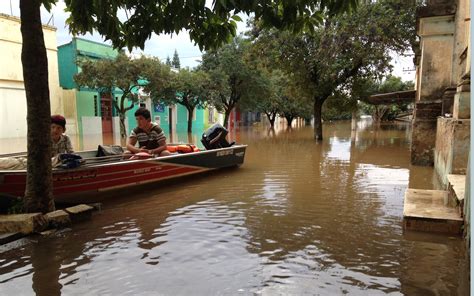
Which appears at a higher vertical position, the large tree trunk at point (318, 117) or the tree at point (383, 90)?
the tree at point (383, 90)

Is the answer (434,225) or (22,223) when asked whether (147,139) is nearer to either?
(22,223)

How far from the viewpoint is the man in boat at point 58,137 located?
6.19 meters

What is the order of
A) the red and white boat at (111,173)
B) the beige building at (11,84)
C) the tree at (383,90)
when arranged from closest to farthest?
the red and white boat at (111,173), the tree at (383,90), the beige building at (11,84)

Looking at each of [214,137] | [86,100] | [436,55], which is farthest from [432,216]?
[86,100]

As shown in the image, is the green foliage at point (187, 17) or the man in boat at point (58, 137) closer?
the green foliage at point (187, 17)

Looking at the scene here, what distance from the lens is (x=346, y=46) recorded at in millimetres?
16344

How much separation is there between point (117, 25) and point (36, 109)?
1611 mm

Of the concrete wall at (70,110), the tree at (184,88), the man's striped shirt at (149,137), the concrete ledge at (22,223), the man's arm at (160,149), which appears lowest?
the concrete ledge at (22,223)

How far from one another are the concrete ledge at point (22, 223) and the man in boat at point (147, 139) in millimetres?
2913

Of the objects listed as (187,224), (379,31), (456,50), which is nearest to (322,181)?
(187,224)

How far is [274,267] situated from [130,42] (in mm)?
3060

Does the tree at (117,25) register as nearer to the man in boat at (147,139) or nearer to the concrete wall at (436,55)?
the man in boat at (147,139)

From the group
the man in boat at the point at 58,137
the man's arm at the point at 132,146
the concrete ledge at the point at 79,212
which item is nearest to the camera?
the concrete ledge at the point at 79,212

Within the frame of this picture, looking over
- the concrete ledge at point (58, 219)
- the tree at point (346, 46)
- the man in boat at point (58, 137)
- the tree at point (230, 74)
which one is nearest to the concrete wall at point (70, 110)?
the tree at point (230, 74)
